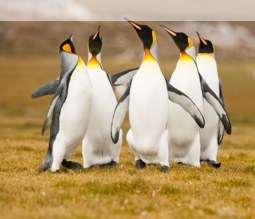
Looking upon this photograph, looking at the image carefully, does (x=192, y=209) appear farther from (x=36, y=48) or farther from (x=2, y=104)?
(x=36, y=48)

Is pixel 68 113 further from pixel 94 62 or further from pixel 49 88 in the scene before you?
pixel 94 62

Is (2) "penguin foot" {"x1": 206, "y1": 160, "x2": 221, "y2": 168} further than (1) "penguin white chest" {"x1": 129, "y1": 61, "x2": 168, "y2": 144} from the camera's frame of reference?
Yes

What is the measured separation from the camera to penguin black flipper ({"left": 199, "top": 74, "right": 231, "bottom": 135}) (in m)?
10.8

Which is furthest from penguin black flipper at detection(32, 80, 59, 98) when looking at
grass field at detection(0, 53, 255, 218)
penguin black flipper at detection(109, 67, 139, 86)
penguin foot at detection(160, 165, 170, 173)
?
penguin foot at detection(160, 165, 170, 173)

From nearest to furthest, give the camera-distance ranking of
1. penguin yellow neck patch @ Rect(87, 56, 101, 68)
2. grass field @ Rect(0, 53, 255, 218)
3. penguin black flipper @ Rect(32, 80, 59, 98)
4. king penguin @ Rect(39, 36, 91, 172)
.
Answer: grass field @ Rect(0, 53, 255, 218)
king penguin @ Rect(39, 36, 91, 172)
penguin black flipper @ Rect(32, 80, 59, 98)
penguin yellow neck patch @ Rect(87, 56, 101, 68)

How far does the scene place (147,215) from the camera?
6594 mm

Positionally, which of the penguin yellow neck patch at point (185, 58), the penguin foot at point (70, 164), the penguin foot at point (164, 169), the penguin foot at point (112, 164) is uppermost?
the penguin yellow neck patch at point (185, 58)

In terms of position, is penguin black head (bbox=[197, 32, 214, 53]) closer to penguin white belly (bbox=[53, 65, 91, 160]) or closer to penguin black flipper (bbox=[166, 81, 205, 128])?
penguin black flipper (bbox=[166, 81, 205, 128])

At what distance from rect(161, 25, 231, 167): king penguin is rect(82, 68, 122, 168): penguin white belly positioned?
45.8 inches

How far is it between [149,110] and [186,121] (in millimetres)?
1014

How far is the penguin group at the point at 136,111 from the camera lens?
395 inches

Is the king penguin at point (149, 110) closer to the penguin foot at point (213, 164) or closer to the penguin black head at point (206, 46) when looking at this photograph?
the penguin foot at point (213, 164)

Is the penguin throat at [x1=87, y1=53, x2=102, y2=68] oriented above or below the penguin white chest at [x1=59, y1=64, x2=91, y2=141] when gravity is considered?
above

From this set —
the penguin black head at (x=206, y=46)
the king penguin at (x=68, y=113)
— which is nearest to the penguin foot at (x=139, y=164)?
the king penguin at (x=68, y=113)
